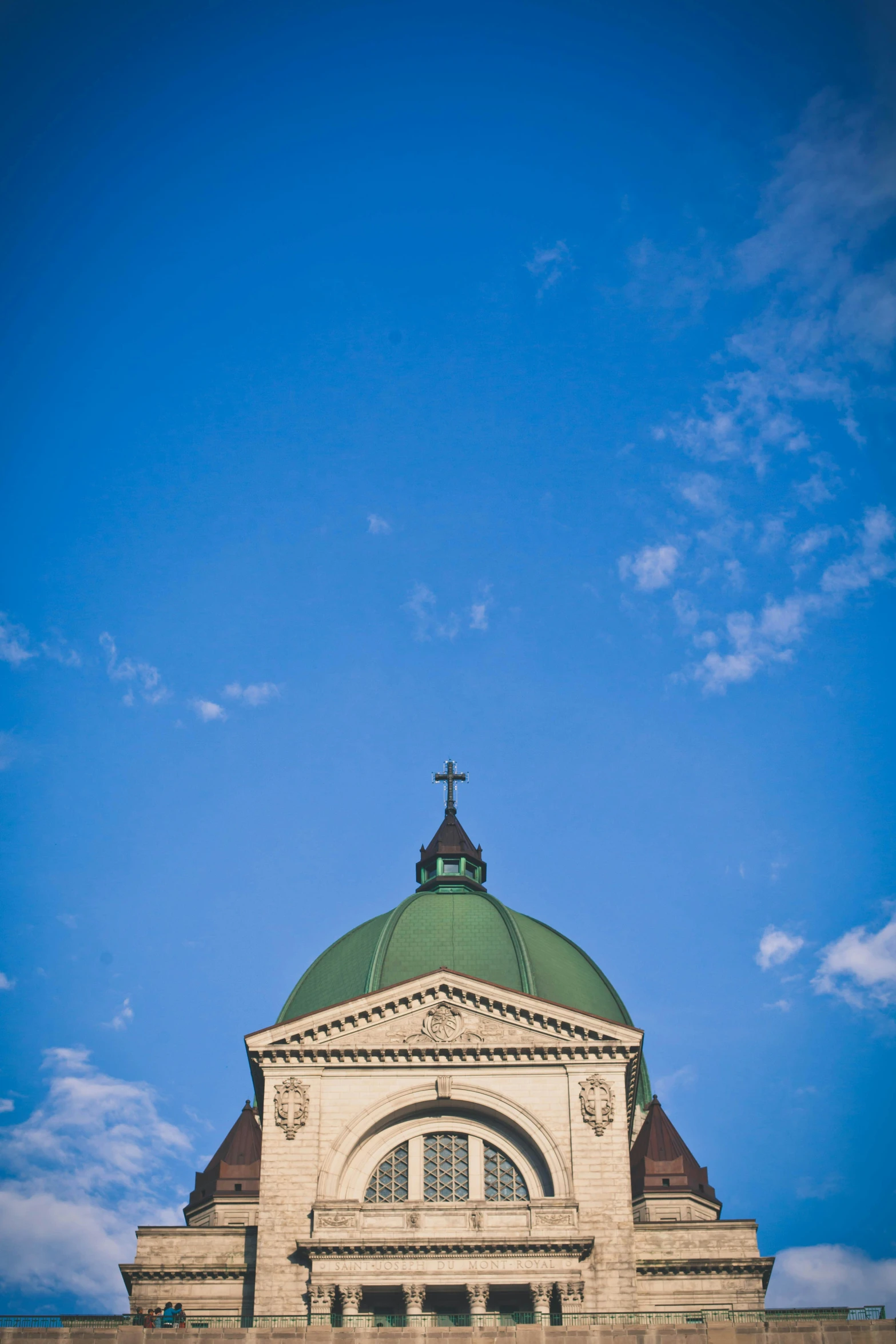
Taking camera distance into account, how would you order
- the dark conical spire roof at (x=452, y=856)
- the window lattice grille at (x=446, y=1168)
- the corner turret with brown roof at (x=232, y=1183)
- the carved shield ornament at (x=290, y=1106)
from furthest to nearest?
the dark conical spire roof at (x=452, y=856)
the corner turret with brown roof at (x=232, y=1183)
the carved shield ornament at (x=290, y=1106)
the window lattice grille at (x=446, y=1168)

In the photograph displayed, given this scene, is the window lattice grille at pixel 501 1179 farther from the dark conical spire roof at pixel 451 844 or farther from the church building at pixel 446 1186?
the dark conical spire roof at pixel 451 844

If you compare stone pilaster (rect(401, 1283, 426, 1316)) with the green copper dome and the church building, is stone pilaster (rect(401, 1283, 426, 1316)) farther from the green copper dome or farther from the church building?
the green copper dome

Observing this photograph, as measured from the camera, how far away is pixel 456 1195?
47.4m

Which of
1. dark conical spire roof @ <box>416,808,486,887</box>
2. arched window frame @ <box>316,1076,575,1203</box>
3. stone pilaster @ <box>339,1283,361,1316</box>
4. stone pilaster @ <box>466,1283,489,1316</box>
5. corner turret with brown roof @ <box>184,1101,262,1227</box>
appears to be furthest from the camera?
dark conical spire roof @ <box>416,808,486,887</box>

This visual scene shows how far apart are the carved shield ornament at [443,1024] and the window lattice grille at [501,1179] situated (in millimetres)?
3921

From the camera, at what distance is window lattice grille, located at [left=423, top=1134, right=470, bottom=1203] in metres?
47.5

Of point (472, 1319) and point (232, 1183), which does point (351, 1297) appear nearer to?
point (472, 1319)

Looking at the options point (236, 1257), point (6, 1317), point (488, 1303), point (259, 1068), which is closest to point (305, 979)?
point (259, 1068)

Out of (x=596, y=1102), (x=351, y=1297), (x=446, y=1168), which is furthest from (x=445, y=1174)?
(x=596, y=1102)

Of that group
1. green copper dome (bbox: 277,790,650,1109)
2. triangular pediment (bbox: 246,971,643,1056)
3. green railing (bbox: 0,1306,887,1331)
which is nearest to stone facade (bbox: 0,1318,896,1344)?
green railing (bbox: 0,1306,887,1331)

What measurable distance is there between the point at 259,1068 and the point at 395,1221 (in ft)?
25.7

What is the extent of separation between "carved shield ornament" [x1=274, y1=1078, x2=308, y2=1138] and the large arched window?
306 centimetres

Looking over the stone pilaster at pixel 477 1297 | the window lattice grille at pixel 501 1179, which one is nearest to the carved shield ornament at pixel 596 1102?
the window lattice grille at pixel 501 1179

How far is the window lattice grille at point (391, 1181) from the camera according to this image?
4741 centimetres
